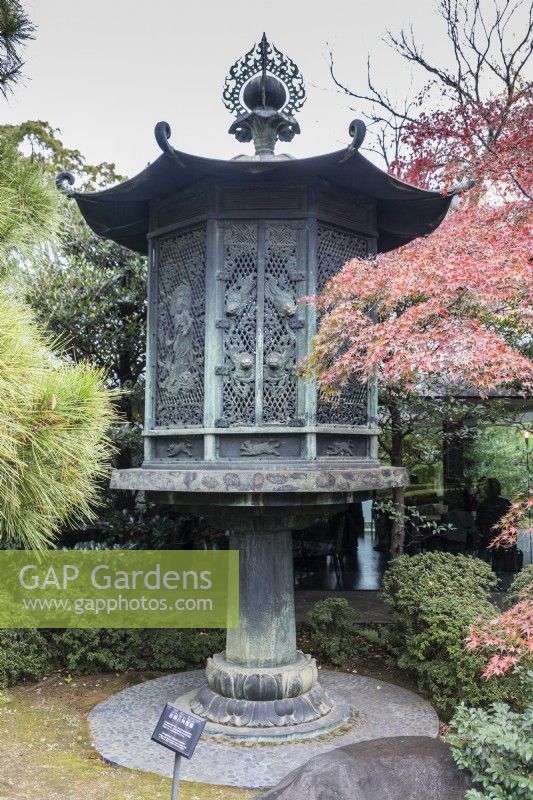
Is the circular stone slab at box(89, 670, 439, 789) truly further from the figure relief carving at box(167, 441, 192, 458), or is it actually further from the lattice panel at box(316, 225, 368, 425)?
the lattice panel at box(316, 225, 368, 425)

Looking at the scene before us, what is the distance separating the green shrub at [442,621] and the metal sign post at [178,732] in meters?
2.25

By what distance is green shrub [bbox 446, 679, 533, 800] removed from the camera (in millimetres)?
2752

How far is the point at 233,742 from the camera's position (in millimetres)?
4410

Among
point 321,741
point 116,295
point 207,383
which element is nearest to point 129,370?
point 116,295

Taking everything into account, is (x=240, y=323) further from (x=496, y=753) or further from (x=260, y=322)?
(x=496, y=753)

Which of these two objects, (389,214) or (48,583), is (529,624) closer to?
(389,214)

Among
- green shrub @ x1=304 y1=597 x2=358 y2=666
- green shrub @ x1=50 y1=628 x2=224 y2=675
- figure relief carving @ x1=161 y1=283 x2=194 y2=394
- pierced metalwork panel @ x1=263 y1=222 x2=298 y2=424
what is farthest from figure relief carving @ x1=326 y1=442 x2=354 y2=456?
green shrub @ x1=50 y1=628 x2=224 y2=675

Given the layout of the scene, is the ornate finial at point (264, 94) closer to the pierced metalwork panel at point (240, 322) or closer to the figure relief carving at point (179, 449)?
the pierced metalwork panel at point (240, 322)

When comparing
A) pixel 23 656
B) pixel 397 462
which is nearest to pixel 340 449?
pixel 397 462

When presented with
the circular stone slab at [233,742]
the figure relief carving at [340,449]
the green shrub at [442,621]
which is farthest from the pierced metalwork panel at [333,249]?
the circular stone slab at [233,742]

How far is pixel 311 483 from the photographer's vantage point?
13.0 ft

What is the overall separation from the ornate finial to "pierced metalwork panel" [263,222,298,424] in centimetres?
81

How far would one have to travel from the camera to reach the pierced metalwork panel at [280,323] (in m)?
4.34

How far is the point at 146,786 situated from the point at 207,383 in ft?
7.96
